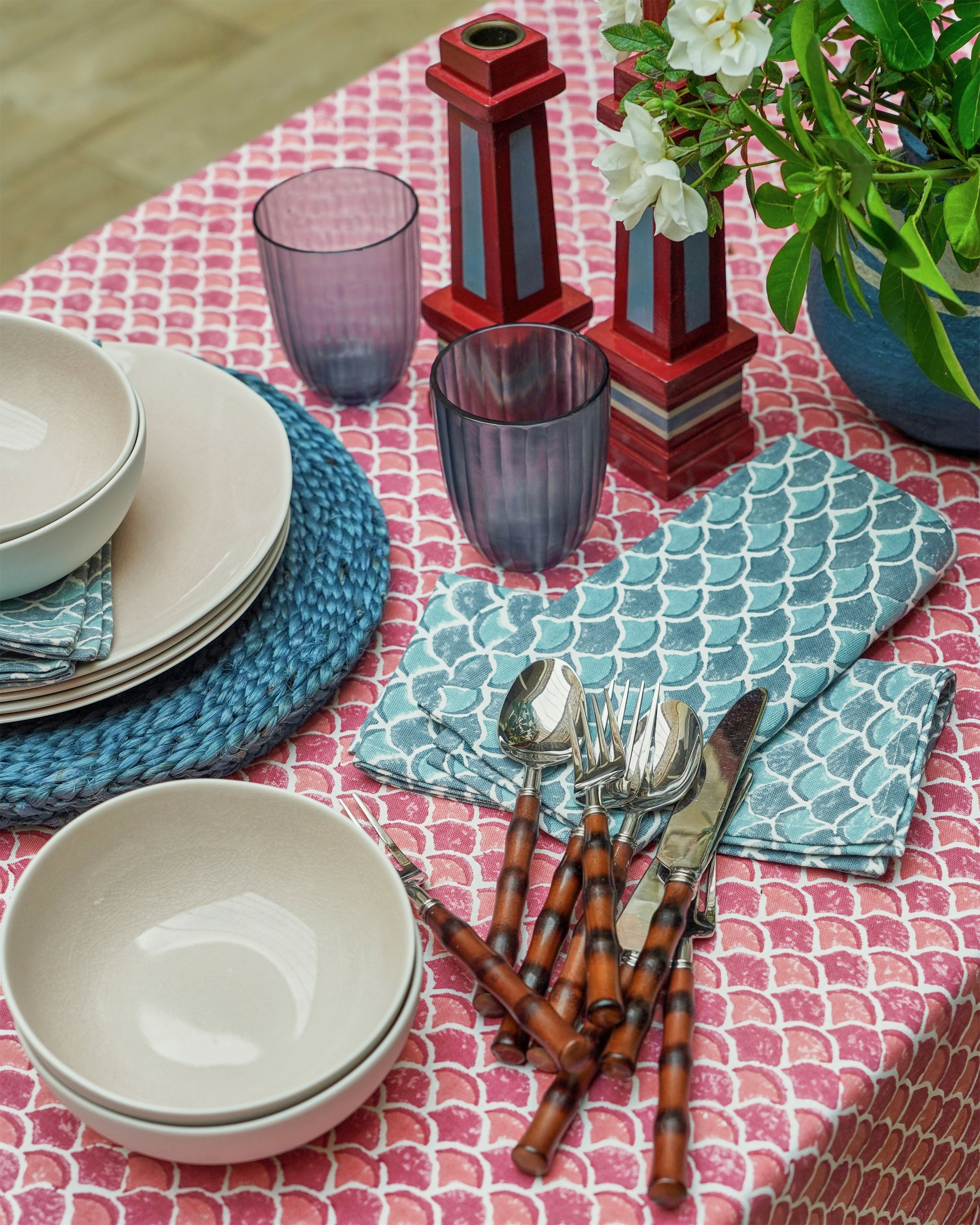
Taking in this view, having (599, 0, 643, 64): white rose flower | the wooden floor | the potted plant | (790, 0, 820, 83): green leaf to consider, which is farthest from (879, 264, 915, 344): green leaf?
the wooden floor

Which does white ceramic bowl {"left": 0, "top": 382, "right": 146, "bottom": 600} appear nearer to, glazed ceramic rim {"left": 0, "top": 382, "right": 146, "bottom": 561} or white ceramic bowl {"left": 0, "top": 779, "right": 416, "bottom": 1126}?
glazed ceramic rim {"left": 0, "top": 382, "right": 146, "bottom": 561}

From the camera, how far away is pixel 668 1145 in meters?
0.57

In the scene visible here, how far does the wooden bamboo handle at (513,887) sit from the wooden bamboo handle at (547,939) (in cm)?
1

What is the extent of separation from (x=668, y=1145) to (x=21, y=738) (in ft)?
1.35

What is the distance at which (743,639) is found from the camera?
0.78 m

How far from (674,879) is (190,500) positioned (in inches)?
15.2

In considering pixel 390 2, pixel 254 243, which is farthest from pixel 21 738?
pixel 390 2

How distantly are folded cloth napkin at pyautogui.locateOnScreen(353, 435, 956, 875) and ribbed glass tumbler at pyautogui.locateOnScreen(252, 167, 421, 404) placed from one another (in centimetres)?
23

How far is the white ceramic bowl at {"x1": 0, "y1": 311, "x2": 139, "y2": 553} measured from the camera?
0.81 meters

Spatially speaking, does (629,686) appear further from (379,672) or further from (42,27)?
(42,27)

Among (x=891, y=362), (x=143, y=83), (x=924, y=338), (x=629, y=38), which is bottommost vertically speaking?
(x=143, y=83)

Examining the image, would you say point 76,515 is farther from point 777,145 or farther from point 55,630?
point 777,145

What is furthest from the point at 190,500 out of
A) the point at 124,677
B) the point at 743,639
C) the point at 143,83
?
the point at 143,83

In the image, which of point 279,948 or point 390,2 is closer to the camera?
point 279,948
